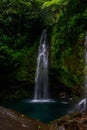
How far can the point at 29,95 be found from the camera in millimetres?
17750

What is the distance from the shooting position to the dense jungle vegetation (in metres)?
15.7

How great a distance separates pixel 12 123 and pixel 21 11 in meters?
14.1

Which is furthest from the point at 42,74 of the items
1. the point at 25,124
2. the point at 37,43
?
the point at 25,124

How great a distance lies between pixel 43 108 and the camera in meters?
14.4

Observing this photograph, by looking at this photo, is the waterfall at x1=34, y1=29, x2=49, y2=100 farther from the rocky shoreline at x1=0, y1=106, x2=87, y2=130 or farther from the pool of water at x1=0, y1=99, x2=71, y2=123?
the rocky shoreline at x1=0, y1=106, x2=87, y2=130

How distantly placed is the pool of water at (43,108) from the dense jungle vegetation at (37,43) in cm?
148

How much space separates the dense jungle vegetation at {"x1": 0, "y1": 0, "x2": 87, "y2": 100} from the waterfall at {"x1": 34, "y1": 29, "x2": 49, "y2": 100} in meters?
0.35

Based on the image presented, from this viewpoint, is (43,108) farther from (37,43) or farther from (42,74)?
(37,43)

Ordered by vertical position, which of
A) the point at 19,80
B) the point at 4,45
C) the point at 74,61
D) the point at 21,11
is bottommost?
the point at 19,80

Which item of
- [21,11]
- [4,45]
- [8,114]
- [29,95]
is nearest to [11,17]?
[21,11]

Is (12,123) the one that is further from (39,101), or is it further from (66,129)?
(39,101)

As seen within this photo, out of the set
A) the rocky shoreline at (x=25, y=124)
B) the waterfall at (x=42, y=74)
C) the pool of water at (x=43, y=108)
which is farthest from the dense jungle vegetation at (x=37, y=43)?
the rocky shoreline at (x=25, y=124)

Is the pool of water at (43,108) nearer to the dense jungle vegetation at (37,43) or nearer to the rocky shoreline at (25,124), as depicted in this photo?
the dense jungle vegetation at (37,43)

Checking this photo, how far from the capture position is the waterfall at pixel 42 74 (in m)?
17.4
